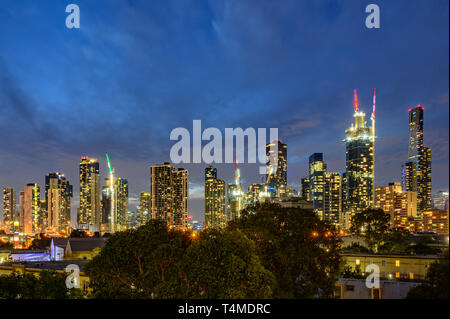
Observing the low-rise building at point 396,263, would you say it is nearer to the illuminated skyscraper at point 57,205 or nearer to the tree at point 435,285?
the tree at point 435,285

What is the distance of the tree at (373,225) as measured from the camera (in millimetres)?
31641

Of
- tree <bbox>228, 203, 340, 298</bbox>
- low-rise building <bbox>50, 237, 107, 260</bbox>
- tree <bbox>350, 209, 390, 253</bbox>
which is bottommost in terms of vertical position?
low-rise building <bbox>50, 237, 107, 260</bbox>

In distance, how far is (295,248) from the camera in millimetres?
14617

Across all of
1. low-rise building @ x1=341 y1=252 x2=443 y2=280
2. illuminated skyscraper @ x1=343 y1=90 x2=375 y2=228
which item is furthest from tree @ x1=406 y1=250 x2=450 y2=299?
illuminated skyscraper @ x1=343 y1=90 x2=375 y2=228

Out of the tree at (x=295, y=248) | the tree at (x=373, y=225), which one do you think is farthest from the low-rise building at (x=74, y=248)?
the tree at (x=373, y=225)

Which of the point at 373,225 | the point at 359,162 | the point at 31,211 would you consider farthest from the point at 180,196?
the point at 373,225

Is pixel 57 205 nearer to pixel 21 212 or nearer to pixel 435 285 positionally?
pixel 21 212

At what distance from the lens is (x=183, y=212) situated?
15712 centimetres

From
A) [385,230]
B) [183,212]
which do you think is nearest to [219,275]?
[385,230]

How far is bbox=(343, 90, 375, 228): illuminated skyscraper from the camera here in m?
156

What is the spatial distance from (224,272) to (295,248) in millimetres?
6075

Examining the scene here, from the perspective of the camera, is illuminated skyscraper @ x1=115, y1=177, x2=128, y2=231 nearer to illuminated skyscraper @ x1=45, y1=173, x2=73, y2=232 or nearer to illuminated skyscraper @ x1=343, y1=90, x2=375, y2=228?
illuminated skyscraper @ x1=45, y1=173, x2=73, y2=232

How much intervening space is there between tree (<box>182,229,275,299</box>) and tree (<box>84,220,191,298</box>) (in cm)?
189
